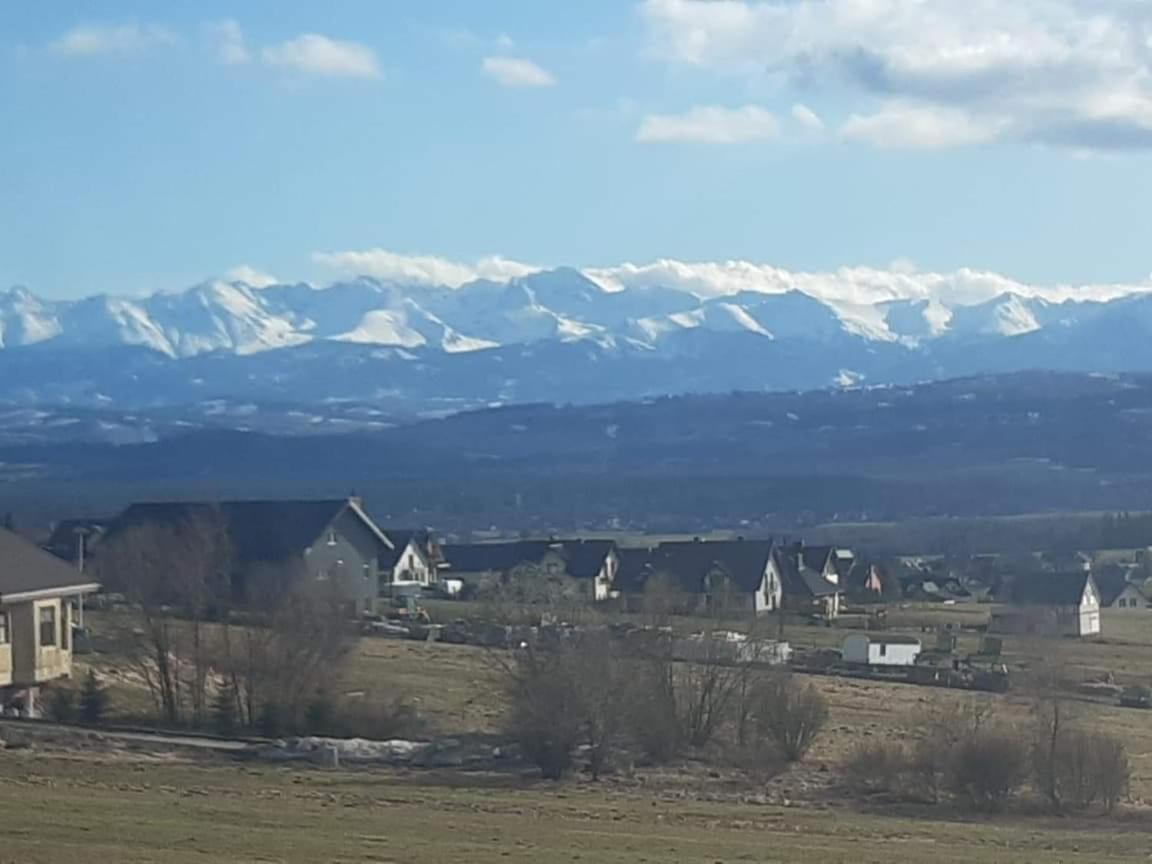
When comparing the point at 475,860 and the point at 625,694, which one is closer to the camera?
the point at 475,860

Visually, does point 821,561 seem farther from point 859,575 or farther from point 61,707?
point 61,707

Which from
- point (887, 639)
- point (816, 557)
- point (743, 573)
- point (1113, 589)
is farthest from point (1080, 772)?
point (1113, 589)

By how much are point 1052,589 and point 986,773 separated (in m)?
50.5

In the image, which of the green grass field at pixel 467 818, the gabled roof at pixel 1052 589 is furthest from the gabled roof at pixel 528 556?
the green grass field at pixel 467 818

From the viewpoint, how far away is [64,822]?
2352cm

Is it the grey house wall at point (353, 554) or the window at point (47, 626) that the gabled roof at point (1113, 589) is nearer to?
the grey house wall at point (353, 554)

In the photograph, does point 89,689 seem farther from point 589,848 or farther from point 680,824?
point 589,848

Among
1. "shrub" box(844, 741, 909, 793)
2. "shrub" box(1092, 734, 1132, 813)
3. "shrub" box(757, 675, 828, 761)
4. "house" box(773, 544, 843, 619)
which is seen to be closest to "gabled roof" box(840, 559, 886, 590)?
"house" box(773, 544, 843, 619)

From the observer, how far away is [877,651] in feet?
211

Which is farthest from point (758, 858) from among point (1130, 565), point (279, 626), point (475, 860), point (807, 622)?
point (1130, 565)

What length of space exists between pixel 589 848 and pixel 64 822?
20.0 ft

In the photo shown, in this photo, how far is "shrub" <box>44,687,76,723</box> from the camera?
3878 centimetres

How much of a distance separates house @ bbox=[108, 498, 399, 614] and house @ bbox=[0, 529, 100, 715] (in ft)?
77.0

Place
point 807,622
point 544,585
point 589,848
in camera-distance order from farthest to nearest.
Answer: point 807,622 < point 544,585 < point 589,848
